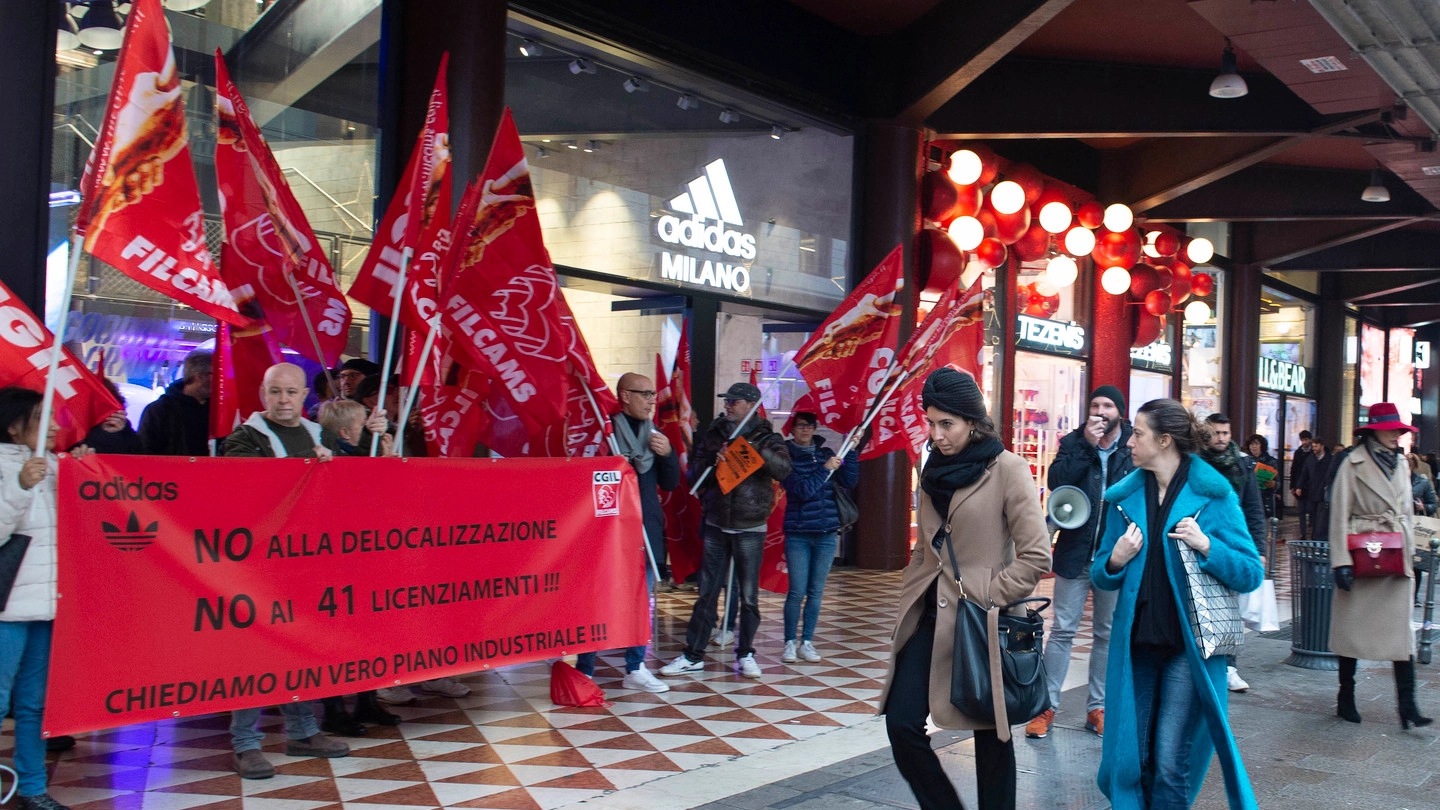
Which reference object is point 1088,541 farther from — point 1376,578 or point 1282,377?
point 1282,377

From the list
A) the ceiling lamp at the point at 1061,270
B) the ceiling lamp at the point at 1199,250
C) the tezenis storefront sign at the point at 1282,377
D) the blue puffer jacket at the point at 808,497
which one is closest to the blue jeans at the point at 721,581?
the blue puffer jacket at the point at 808,497

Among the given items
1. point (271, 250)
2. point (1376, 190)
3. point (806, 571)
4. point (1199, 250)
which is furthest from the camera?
point (1199, 250)

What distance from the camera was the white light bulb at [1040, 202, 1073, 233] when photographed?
50.2 feet

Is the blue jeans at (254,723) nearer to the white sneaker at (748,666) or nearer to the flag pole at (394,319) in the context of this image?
the flag pole at (394,319)

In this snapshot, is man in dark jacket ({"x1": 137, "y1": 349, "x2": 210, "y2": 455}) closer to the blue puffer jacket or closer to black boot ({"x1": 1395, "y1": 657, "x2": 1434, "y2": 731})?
the blue puffer jacket

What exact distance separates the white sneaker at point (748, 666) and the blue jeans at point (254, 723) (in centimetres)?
277

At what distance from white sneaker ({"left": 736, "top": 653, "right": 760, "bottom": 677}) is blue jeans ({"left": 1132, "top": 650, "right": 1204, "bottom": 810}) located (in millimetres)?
3617

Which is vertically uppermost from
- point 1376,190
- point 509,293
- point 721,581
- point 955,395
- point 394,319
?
point 1376,190

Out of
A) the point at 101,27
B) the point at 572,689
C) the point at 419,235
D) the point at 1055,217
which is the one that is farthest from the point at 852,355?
the point at 1055,217

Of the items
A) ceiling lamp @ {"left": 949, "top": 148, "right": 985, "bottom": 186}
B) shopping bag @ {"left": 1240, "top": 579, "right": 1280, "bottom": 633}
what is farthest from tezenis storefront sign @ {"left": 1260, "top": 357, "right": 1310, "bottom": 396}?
shopping bag @ {"left": 1240, "top": 579, "right": 1280, "bottom": 633}

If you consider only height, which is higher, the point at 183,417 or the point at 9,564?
the point at 183,417

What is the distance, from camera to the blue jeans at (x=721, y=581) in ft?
24.7

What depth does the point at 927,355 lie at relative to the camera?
7934 millimetres

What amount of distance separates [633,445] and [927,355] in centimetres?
207
